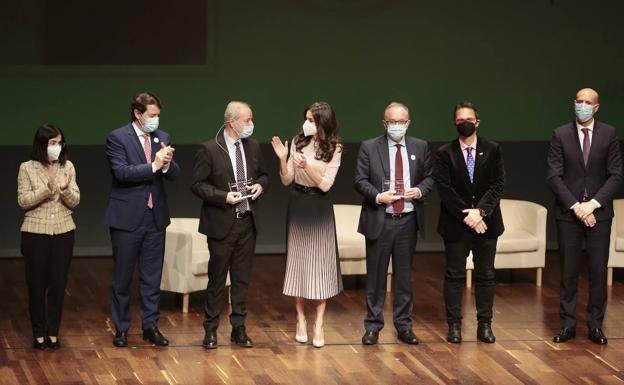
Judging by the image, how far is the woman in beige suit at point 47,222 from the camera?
23.8 ft

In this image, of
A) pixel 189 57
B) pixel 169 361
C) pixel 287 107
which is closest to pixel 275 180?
pixel 287 107

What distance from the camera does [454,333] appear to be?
7816mm

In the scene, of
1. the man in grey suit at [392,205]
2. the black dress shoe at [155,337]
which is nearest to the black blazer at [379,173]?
the man in grey suit at [392,205]

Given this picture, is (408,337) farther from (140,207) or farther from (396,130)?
(140,207)

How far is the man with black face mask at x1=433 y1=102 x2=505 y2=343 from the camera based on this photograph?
759 cm

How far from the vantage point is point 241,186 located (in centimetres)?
749

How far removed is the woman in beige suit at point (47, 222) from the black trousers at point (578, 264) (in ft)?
10.3

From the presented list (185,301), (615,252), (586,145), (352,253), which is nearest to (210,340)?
(185,301)

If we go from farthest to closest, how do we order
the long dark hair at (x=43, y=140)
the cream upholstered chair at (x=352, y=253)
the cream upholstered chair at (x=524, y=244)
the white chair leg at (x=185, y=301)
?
the cream upholstered chair at (x=524, y=244) < the cream upholstered chair at (x=352, y=253) < the white chair leg at (x=185, y=301) < the long dark hair at (x=43, y=140)

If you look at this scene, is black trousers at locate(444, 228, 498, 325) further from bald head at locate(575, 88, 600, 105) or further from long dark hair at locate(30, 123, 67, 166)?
long dark hair at locate(30, 123, 67, 166)

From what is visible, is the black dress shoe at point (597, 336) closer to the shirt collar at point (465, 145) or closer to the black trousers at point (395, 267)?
the black trousers at point (395, 267)

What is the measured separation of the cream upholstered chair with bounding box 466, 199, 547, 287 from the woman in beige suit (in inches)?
145

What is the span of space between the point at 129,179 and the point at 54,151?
1.57 ft

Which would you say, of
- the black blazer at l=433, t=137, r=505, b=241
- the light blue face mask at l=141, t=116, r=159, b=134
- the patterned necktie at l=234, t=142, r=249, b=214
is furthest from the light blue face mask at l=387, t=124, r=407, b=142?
Answer: the light blue face mask at l=141, t=116, r=159, b=134
